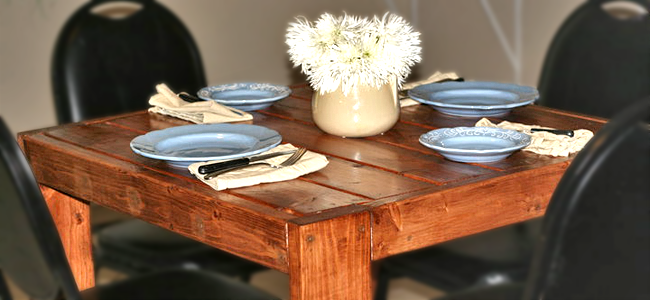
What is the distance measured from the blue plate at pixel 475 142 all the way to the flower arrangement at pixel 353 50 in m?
0.13

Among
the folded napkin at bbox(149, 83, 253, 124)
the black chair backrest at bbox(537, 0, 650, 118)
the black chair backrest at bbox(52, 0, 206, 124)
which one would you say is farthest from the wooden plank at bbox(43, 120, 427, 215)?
the black chair backrest at bbox(537, 0, 650, 118)

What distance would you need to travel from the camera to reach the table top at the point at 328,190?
1306 millimetres

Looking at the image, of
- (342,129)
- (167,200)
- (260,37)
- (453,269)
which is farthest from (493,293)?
(260,37)

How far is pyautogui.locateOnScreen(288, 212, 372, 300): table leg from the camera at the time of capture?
4.03 feet

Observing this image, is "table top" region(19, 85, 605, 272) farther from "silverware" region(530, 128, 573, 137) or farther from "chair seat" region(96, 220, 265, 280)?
"chair seat" region(96, 220, 265, 280)

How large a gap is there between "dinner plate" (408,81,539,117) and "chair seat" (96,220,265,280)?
50cm

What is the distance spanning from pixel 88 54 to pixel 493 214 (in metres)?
1.28

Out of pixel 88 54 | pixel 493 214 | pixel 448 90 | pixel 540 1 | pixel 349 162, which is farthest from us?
pixel 540 1

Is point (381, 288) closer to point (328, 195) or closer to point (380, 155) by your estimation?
point (380, 155)

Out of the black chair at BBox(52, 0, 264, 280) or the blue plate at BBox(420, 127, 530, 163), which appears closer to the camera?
the blue plate at BBox(420, 127, 530, 163)

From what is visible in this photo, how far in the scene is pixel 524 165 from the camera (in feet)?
4.92

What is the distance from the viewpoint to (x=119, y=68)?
7.90ft

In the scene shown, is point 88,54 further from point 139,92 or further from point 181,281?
point 181,281

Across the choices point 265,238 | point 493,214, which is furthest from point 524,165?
point 265,238
